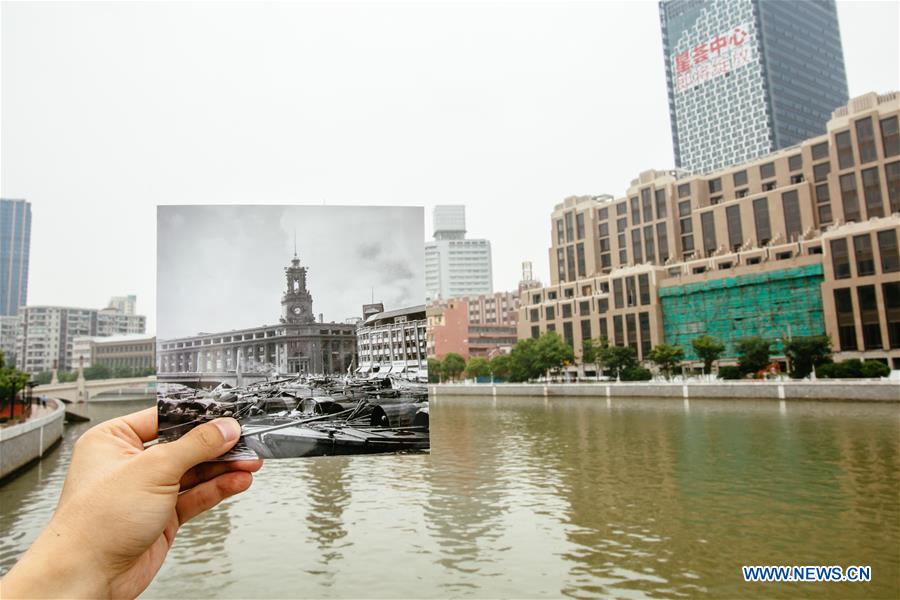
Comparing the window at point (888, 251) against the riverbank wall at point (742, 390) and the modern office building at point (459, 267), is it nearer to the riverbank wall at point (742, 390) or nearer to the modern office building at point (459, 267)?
the riverbank wall at point (742, 390)

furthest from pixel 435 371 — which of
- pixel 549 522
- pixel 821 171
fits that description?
pixel 549 522

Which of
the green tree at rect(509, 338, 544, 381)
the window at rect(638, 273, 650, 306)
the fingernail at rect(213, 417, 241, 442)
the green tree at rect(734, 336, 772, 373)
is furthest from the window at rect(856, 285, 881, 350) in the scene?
the fingernail at rect(213, 417, 241, 442)

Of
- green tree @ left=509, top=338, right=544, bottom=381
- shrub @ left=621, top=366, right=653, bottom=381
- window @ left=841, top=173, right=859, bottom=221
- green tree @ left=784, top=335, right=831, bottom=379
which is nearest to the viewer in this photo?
green tree @ left=784, top=335, right=831, bottom=379

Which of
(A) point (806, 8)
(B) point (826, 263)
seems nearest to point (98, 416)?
(B) point (826, 263)

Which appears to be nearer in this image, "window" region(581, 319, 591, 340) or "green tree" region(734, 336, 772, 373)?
"green tree" region(734, 336, 772, 373)

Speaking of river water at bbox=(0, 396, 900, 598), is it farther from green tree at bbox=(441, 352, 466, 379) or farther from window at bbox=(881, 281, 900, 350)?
green tree at bbox=(441, 352, 466, 379)

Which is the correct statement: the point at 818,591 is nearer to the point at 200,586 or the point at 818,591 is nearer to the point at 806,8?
the point at 200,586

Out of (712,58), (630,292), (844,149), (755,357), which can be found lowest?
(755,357)

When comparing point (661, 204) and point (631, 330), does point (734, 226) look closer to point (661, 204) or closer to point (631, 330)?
point (661, 204)
